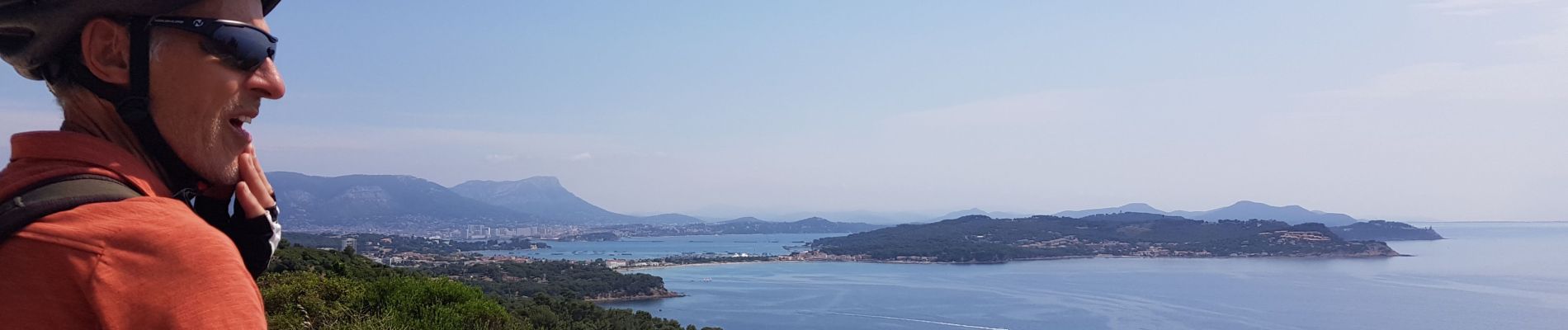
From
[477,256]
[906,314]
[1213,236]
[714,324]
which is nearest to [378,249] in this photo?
[477,256]

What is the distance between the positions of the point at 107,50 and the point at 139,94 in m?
0.06

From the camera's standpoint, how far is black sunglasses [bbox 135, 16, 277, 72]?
2.58ft

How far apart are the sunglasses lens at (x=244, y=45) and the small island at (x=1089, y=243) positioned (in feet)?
292

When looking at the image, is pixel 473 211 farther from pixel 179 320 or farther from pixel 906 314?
pixel 179 320

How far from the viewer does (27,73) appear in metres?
0.85

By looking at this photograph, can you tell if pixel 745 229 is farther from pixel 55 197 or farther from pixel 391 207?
pixel 55 197

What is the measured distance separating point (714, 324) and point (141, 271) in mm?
43743

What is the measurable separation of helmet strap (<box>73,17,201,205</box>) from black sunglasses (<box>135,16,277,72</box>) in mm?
16

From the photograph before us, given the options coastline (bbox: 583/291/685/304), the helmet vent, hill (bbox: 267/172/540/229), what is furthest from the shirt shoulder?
hill (bbox: 267/172/540/229)

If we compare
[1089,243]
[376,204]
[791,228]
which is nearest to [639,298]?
[1089,243]

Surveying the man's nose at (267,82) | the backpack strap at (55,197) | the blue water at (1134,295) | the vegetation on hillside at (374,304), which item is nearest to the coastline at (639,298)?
the blue water at (1134,295)

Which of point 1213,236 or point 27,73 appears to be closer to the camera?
point 27,73

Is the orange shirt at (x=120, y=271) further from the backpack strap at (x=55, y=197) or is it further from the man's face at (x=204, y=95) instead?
the man's face at (x=204, y=95)

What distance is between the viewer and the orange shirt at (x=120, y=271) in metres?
0.59
